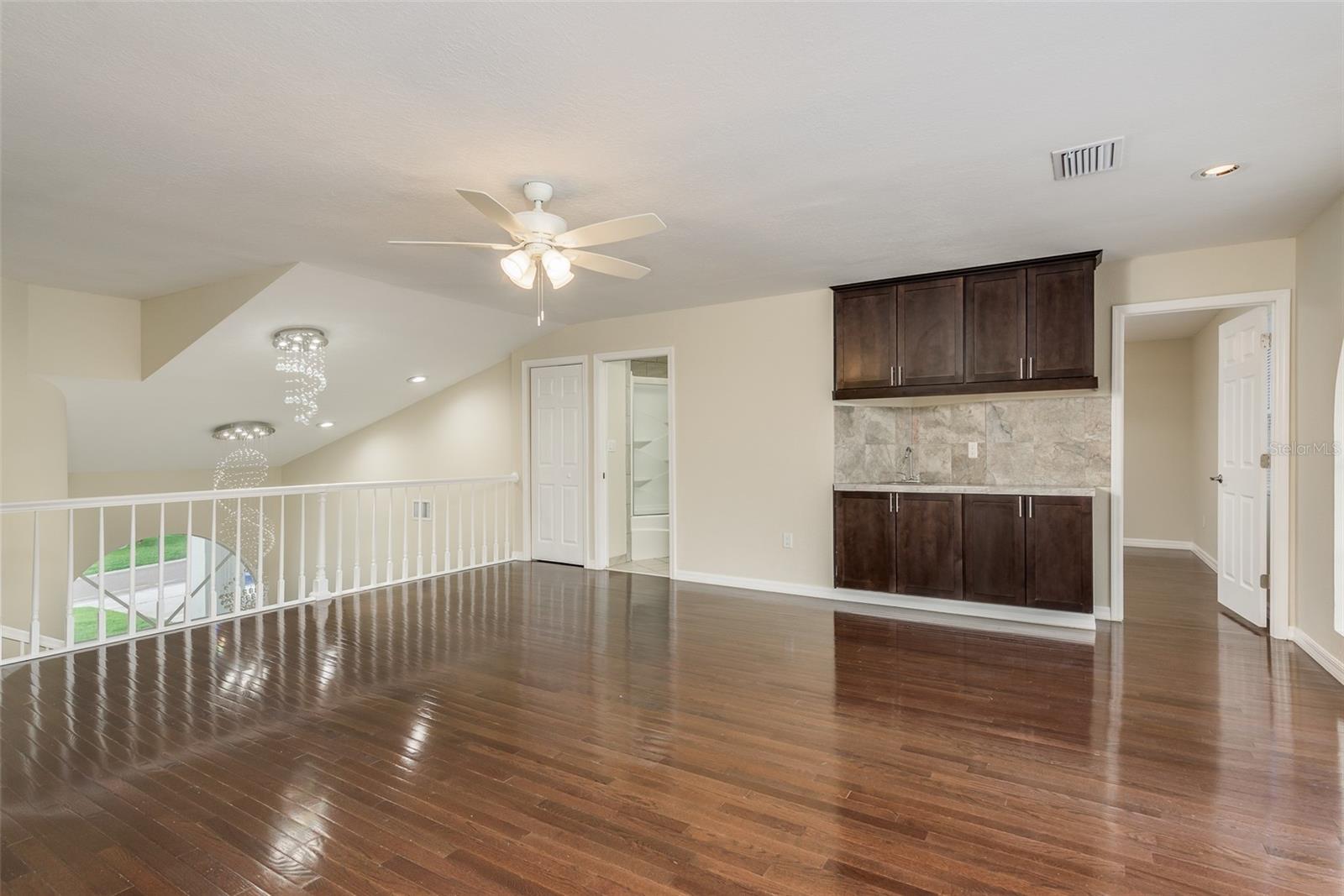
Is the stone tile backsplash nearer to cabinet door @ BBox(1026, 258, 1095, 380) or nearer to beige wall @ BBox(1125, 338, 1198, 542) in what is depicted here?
cabinet door @ BBox(1026, 258, 1095, 380)

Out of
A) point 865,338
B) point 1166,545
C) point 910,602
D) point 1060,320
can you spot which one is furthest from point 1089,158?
point 1166,545

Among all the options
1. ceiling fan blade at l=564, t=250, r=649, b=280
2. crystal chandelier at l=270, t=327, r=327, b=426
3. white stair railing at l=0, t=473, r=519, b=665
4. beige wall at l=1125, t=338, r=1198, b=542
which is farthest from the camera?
beige wall at l=1125, t=338, r=1198, b=542

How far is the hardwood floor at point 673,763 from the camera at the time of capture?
1.94 metres

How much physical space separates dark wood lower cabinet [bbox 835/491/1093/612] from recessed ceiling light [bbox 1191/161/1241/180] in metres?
1.98

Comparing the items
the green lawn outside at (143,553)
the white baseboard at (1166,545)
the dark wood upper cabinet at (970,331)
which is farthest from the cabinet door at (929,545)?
the green lawn outside at (143,553)

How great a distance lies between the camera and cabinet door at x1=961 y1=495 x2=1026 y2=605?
14.6ft

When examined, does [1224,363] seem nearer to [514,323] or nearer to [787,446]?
[787,446]

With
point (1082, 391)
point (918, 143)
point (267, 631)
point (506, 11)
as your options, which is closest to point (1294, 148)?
point (918, 143)

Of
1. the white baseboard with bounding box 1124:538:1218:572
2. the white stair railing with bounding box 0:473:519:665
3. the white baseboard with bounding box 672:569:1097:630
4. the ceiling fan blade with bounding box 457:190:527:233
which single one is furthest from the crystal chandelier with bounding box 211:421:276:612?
the white baseboard with bounding box 1124:538:1218:572

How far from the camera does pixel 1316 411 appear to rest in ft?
12.2

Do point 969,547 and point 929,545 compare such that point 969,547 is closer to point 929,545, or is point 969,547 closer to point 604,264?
point 929,545

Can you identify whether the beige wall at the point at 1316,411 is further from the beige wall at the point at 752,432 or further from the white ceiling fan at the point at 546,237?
the white ceiling fan at the point at 546,237

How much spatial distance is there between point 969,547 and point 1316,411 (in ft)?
6.49

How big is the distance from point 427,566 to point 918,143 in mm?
6343
